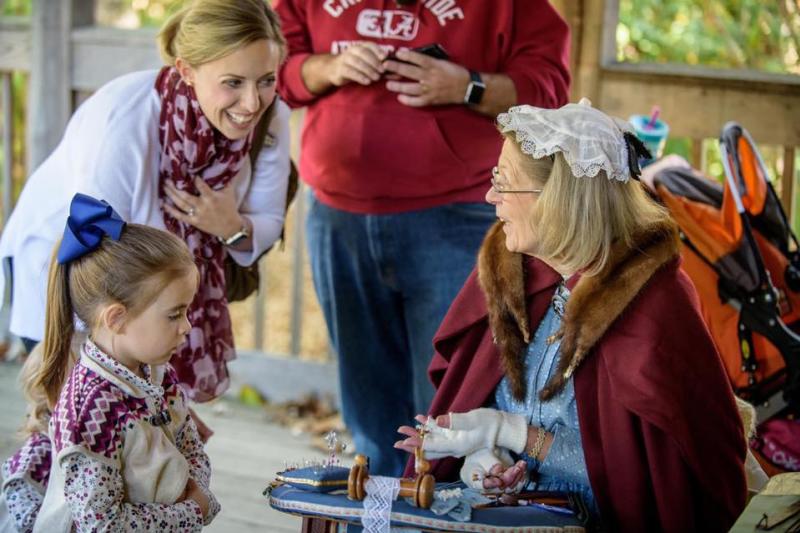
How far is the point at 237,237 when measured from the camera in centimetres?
274

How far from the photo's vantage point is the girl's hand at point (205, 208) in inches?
104

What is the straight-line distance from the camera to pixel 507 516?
2.07m

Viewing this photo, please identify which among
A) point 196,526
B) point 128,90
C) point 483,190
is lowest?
point 196,526

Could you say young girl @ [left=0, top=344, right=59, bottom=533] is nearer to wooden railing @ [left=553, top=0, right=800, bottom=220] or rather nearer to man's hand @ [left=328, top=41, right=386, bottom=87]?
man's hand @ [left=328, top=41, right=386, bottom=87]

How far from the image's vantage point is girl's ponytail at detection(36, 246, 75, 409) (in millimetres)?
2141

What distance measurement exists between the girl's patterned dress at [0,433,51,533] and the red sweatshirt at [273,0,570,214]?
46.8 inches

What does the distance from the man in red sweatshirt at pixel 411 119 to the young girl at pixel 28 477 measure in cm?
107

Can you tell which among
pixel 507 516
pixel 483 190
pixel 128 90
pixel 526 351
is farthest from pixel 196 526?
pixel 483 190

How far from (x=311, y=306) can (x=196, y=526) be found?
4.41 metres

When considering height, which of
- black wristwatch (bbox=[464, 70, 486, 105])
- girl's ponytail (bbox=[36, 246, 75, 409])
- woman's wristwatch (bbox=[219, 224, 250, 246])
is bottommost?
girl's ponytail (bbox=[36, 246, 75, 409])

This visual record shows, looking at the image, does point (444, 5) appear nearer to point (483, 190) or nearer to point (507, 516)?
point (483, 190)

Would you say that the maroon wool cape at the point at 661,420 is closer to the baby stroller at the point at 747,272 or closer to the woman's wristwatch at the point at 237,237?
the baby stroller at the point at 747,272

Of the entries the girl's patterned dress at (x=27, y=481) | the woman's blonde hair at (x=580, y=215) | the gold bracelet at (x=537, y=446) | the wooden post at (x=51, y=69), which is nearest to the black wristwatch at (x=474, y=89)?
the woman's blonde hair at (x=580, y=215)

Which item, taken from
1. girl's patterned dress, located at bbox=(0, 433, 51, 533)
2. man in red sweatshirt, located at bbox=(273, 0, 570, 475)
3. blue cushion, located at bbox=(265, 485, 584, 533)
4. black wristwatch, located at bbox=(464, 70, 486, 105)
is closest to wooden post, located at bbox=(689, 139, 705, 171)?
man in red sweatshirt, located at bbox=(273, 0, 570, 475)
